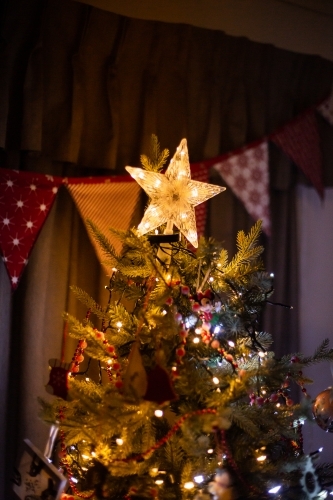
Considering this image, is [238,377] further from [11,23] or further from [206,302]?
[11,23]

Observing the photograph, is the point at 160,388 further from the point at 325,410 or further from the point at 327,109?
the point at 327,109

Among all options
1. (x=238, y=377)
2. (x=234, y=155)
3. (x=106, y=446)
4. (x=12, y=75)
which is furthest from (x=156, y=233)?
(x=12, y=75)

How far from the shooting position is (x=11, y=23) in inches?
65.9

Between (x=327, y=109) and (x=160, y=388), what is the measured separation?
5.19ft

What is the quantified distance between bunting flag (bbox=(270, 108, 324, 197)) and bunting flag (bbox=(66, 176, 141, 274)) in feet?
2.07

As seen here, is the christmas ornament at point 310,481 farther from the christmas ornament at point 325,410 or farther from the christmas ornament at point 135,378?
the christmas ornament at point 135,378

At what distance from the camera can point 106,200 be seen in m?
1.71

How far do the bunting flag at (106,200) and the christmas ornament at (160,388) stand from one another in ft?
2.36

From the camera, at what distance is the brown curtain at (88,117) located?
169 centimetres

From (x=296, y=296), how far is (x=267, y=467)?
1.08 metres

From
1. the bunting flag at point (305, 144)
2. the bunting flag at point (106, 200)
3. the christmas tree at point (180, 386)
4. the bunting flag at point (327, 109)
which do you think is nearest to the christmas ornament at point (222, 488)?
the christmas tree at point (180, 386)

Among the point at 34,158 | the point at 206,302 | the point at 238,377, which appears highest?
the point at 34,158

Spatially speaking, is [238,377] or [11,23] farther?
[11,23]

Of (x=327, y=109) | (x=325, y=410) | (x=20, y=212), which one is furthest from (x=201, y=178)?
(x=325, y=410)
